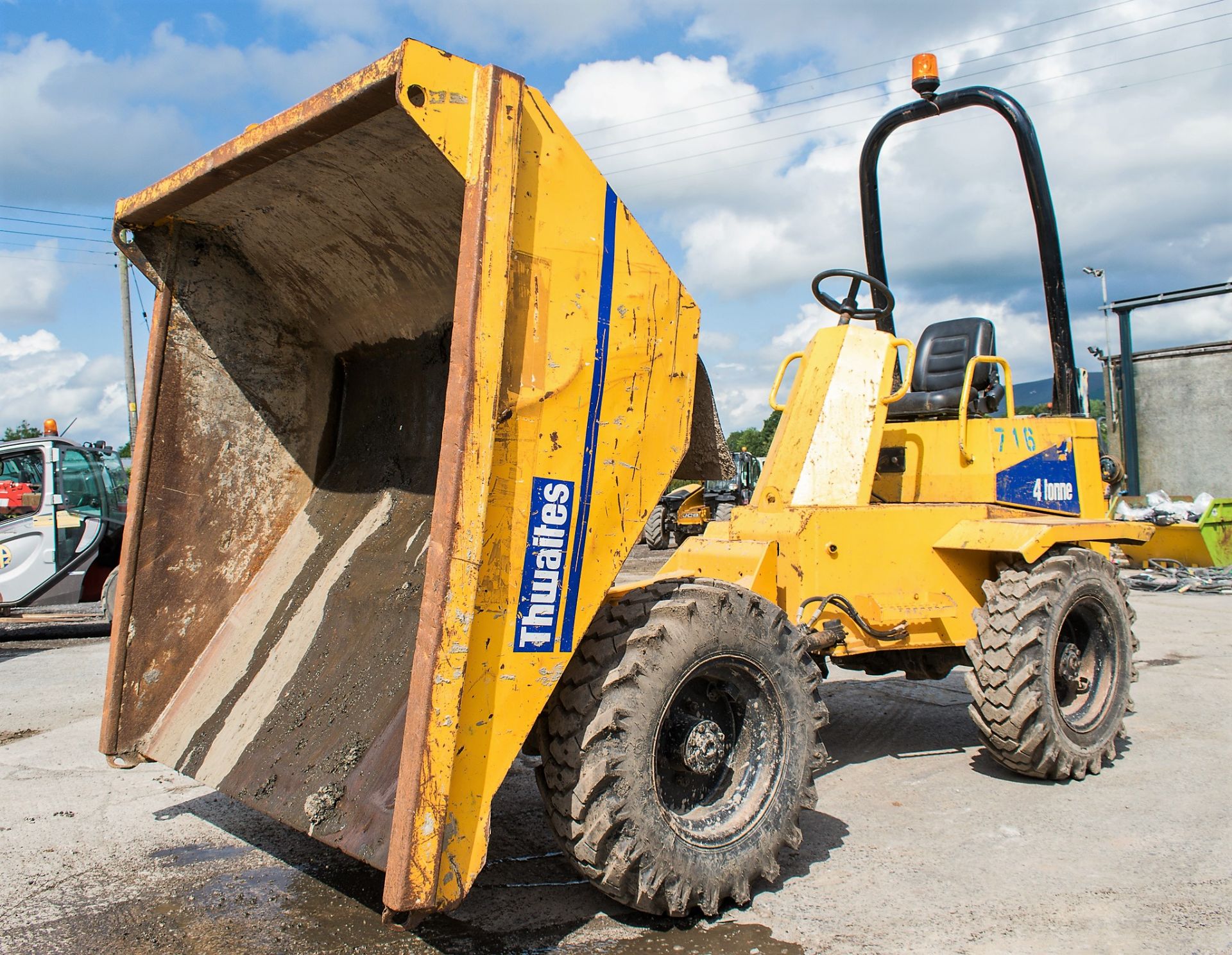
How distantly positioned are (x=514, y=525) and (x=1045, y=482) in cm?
385

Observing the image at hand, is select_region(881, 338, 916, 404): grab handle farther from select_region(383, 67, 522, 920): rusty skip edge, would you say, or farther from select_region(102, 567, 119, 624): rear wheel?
select_region(102, 567, 119, 624): rear wheel

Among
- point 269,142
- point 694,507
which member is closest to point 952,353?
point 269,142

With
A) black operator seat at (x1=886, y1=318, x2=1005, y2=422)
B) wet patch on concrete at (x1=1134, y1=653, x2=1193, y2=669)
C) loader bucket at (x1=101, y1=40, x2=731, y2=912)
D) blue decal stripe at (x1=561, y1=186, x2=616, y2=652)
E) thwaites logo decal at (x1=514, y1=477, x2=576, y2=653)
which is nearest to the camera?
loader bucket at (x1=101, y1=40, x2=731, y2=912)

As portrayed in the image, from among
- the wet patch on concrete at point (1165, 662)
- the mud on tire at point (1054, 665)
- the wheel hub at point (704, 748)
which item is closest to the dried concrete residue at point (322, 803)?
the wheel hub at point (704, 748)

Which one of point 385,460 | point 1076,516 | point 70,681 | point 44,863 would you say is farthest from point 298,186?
point 70,681

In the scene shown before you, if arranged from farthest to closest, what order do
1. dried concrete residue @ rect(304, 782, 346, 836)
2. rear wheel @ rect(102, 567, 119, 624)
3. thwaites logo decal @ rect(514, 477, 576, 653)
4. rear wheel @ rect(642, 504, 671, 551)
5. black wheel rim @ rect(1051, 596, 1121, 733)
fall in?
rear wheel @ rect(642, 504, 671, 551)
rear wheel @ rect(102, 567, 119, 624)
black wheel rim @ rect(1051, 596, 1121, 733)
dried concrete residue @ rect(304, 782, 346, 836)
thwaites logo decal @ rect(514, 477, 576, 653)

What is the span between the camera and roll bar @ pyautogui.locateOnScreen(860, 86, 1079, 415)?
539cm

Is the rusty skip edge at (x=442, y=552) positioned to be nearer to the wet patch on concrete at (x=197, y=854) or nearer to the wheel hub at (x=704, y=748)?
the wheel hub at (x=704, y=748)

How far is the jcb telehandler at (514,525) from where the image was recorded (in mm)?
2711

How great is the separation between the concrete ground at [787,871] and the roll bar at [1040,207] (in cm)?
211

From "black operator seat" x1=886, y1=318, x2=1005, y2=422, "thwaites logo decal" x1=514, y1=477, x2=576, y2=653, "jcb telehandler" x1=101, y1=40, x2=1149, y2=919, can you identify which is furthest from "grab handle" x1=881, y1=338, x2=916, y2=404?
"thwaites logo decal" x1=514, y1=477, x2=576, y2=653

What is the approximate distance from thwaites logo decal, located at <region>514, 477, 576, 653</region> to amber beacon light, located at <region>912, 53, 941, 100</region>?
3734 mm

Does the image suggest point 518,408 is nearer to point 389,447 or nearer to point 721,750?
point 721,750

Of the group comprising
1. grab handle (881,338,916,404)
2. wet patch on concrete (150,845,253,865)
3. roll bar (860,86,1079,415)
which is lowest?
wet patch on concrete (150,845,253,865)
